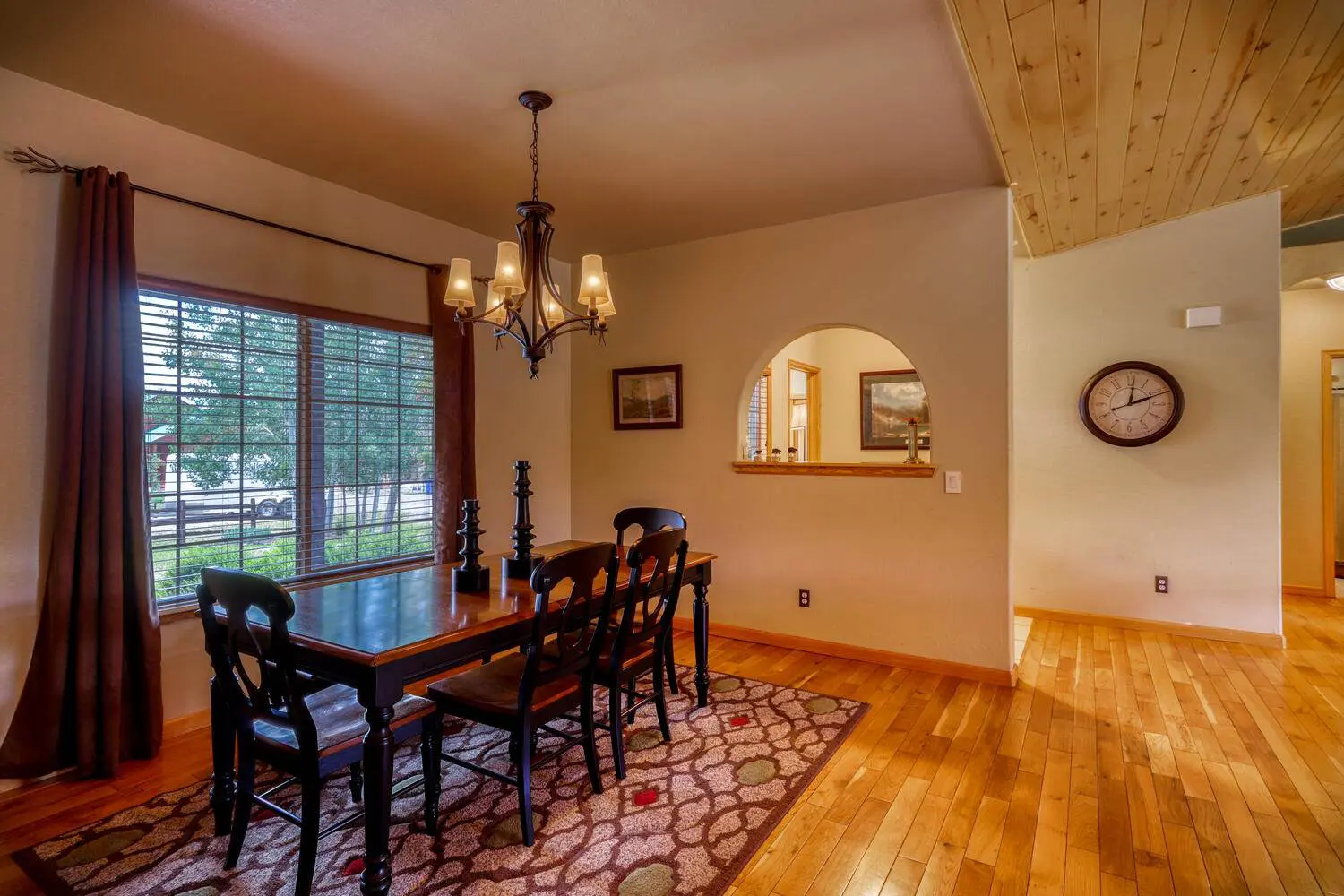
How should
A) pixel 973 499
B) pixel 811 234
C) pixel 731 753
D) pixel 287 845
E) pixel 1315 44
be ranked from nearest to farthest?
pixel 287 845 < pixel 1315 44 < pixel 731 753 < pixel 973 499 < pixel 811 234

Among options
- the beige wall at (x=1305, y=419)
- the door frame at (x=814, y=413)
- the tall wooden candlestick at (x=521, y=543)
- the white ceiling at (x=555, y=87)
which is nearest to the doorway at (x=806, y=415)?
the door frame at (x=814, y=413)

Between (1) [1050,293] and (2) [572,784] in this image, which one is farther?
(1) [1050,293]

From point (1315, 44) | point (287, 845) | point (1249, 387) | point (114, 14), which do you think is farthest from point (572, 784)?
point (1249, 387)

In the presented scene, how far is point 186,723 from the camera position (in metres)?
2.83

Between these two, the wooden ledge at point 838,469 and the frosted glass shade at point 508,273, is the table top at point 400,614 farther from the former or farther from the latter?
the wooden ledge at point 838,469

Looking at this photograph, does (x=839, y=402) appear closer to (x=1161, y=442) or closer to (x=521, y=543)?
(x=1161, y=442)

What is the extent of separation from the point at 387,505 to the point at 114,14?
2.30 metres

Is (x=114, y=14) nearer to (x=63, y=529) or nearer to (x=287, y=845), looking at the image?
(x=63, y=529)

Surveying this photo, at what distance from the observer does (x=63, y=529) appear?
2.39m

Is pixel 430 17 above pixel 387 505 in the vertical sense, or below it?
above

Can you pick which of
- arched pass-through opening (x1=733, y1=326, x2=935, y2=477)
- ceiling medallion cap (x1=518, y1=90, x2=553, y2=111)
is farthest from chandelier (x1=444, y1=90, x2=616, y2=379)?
arched pass-through opening (x1=733, y1=326, x2=935, y2=477)

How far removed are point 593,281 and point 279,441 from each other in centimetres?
180

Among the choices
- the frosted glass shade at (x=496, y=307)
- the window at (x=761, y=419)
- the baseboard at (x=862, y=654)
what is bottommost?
the baseboard at (x=862, y=654)

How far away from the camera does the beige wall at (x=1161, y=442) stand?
412 cm
